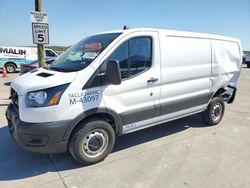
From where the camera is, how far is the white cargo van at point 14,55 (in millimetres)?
17219

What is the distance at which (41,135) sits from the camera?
305 cm

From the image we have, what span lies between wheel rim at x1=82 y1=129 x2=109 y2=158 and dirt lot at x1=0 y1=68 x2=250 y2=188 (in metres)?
0.21

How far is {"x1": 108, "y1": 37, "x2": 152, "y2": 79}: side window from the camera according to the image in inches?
141

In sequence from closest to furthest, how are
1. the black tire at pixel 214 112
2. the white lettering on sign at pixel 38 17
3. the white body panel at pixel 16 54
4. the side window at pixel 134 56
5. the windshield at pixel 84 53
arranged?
the windshield at pixel 84 53
the side window at pixel 134 56
the black tire at pixel 214 112
the white lettering on sign at pixel 38 17
the white body panel at pixel 16 54

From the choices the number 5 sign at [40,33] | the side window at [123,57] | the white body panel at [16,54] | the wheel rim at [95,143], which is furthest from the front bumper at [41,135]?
the white body panel at [16,54]

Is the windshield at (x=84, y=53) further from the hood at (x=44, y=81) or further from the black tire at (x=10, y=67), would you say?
the black tire at (x=10, y=67)

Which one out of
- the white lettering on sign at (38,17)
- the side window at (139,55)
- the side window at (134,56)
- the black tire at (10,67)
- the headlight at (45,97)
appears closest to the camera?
the headlight at (45,97)

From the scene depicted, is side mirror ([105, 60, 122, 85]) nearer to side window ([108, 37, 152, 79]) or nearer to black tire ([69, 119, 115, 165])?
side window ([108, 37, 152, 79])

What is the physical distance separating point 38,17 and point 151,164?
16.4ft

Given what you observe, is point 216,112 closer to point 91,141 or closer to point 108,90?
point 108,90

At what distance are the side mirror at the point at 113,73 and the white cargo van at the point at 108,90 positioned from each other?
1 centimetres

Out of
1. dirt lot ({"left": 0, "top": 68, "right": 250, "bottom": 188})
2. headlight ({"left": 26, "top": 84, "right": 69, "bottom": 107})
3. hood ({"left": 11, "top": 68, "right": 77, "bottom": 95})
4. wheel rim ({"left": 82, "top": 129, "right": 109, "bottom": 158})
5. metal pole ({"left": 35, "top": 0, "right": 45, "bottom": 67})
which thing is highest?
metal pole ({"left": 35, "top": 0, "right": 45, "bottom": 67})

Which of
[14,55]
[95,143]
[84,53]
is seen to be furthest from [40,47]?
[14,55]

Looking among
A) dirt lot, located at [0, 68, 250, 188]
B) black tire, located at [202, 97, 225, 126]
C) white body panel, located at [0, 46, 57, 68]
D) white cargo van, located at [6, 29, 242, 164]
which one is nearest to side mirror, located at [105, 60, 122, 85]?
white cargo van, located at [6, 29, 242, 164]
